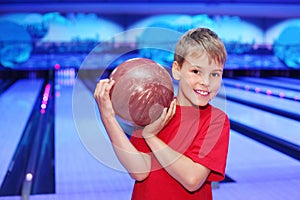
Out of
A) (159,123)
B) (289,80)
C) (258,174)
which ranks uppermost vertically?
(159,123)

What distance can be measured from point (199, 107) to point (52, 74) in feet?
24.2

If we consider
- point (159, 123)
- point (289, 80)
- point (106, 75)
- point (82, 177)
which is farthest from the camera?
point (289, 80)

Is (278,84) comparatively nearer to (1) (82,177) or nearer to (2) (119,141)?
(1) (82,177)

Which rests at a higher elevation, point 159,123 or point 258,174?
point 159,123

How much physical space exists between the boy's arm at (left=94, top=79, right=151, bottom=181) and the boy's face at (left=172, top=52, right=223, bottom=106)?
164mm

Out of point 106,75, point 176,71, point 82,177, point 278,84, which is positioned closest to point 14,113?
point 82,177

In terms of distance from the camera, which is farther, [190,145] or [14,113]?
[14,113]

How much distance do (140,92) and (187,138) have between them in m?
0.18

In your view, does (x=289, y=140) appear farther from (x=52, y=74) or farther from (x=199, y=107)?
(x=52, y=74)

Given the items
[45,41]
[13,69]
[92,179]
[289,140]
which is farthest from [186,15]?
[92,179]

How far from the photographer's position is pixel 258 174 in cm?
256

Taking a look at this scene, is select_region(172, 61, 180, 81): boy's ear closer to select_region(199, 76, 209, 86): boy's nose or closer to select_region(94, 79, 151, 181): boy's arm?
select_region(199, 76, 209, 86): boy's nose

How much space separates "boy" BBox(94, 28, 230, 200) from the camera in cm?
93

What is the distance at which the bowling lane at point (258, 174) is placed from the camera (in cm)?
218
